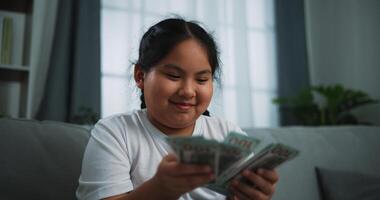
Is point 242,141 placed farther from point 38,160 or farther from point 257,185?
point 38,160

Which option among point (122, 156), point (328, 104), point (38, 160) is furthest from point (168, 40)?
point (328, 104)

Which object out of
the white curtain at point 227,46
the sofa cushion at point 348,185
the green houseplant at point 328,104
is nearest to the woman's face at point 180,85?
the sofa cushion at point 348,185

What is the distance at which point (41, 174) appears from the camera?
1.11 metres

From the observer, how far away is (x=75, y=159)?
117cm

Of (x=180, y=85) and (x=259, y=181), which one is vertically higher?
(x=180, y=85)

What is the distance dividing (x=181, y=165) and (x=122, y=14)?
2.57 meters

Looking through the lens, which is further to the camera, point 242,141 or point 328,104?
point 328,104

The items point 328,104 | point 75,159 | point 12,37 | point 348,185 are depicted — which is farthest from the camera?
point 328,104

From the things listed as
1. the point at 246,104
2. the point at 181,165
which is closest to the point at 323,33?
the point at 246,104

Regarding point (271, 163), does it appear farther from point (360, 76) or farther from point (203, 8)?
point (360, 76)

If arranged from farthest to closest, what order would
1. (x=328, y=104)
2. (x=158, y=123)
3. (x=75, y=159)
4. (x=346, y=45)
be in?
(x=346, y=45)
(x=328, y=104)
(x=75, y=159)
(x=158, y=123)

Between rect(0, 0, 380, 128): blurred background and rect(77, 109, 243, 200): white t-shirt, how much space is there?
1.44 m

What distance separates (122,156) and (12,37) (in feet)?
5.77

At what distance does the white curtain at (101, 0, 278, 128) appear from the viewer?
2.95 metres
